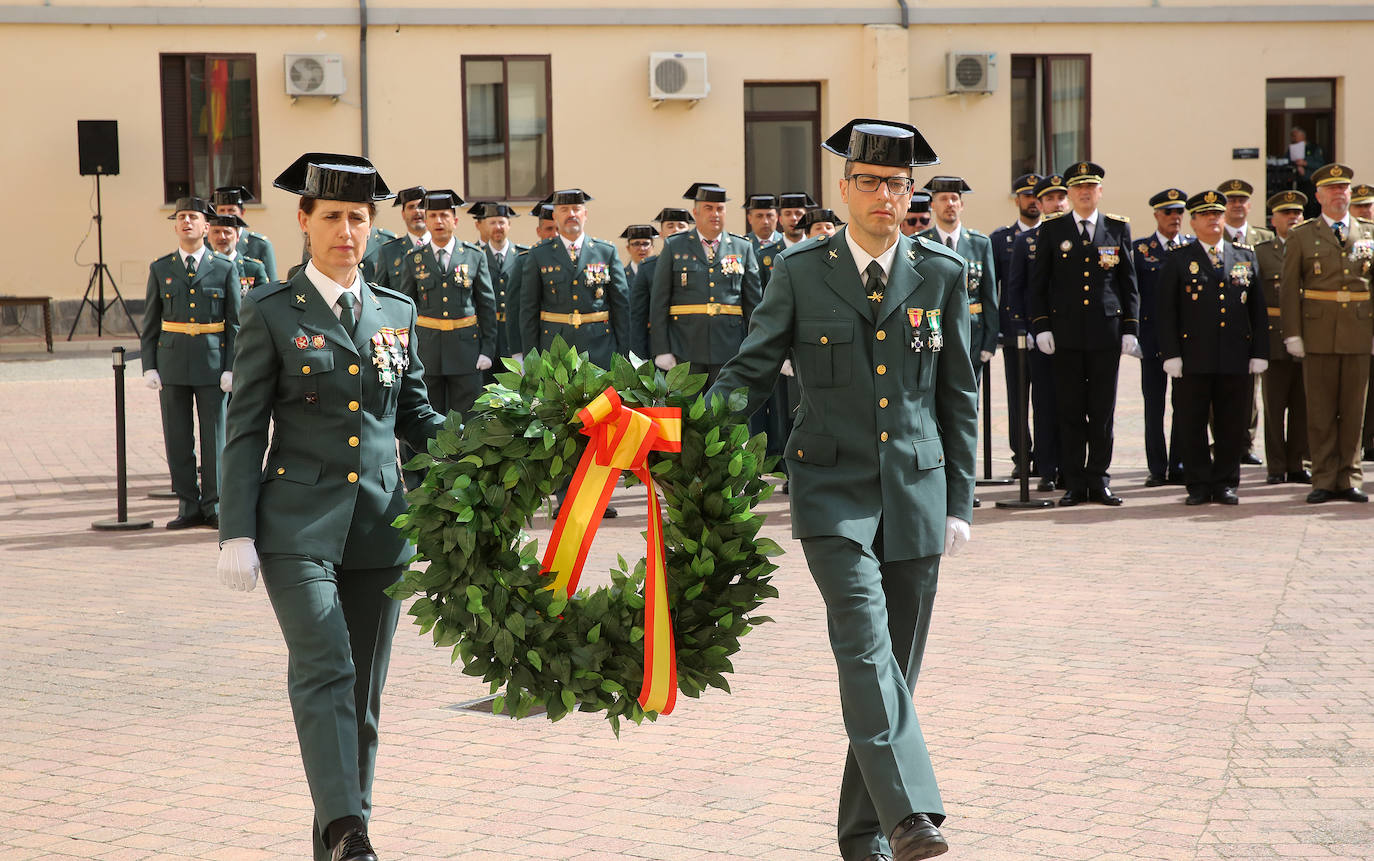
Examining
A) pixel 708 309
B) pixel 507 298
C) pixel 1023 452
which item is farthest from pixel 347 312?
pixel 507 298

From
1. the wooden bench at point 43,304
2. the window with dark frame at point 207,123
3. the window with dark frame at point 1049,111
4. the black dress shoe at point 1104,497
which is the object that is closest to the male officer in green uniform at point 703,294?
the black dress shoe at point 1104,497

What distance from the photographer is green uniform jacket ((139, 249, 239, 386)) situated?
11508mm

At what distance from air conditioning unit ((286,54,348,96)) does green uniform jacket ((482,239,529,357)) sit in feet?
32.2

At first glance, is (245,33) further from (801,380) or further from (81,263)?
(801,380)

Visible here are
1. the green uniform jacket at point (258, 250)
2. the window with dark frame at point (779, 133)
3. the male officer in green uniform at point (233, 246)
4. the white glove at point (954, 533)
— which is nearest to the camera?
the white glove at point (954, 533)

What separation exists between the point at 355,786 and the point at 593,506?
963 millimetres

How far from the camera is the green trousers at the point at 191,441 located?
453 inches

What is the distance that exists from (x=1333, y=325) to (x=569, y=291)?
555cm

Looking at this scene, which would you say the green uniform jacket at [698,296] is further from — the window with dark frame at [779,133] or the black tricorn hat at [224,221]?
the window with dark frame at [779,133]

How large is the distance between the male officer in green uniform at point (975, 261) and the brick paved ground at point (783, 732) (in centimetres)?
258

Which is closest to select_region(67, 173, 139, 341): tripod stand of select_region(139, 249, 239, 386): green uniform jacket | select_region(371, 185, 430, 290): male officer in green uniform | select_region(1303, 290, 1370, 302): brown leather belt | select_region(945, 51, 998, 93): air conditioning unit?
select_region(371, 185, 430, 290): male officer in green uniform

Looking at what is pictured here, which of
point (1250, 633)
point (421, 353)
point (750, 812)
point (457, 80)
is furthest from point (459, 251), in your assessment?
point (457, 80)

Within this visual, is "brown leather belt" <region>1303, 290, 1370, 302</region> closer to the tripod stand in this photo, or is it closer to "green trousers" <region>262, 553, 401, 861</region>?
"green trousers" <region>262, 553, 401, 861</region>

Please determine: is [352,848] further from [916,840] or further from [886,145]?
[886,145]
